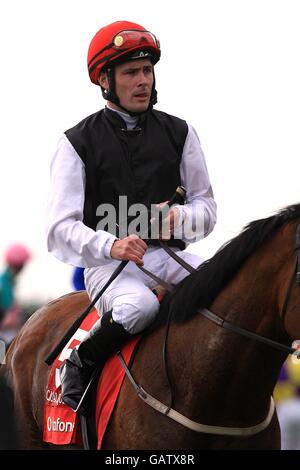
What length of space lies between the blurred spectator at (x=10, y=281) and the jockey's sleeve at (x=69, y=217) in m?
3.08

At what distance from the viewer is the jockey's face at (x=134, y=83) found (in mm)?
6016

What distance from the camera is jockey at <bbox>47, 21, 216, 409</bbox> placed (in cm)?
583

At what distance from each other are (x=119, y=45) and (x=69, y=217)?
3.37ft

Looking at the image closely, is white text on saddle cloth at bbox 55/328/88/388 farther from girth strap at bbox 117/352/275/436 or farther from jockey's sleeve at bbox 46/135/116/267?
girth strap at bbox 117/352/275/436

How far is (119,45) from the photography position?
5.94 meters

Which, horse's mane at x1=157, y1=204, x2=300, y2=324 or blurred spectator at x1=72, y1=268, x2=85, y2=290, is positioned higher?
horse's mane at x1=157, y1=204, x2=300, y2=324

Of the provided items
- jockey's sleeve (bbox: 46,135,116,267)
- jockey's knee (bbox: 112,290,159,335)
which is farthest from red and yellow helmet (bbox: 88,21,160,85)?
jockey's knee (bbox: 112,290,159,335)

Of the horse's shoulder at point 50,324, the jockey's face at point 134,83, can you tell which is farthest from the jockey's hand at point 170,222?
the horse's shoulder at point 50,324

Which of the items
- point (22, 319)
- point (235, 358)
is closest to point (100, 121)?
point (235, 358)

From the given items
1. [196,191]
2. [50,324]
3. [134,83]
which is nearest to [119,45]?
[134,83]

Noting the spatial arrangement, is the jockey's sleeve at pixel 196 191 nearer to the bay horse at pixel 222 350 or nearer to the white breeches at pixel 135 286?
the white breeches at pixel 135 286

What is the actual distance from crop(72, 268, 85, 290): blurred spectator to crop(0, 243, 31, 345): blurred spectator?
20.9 inches

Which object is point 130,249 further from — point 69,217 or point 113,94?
point 113,94

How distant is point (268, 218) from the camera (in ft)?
17.4
